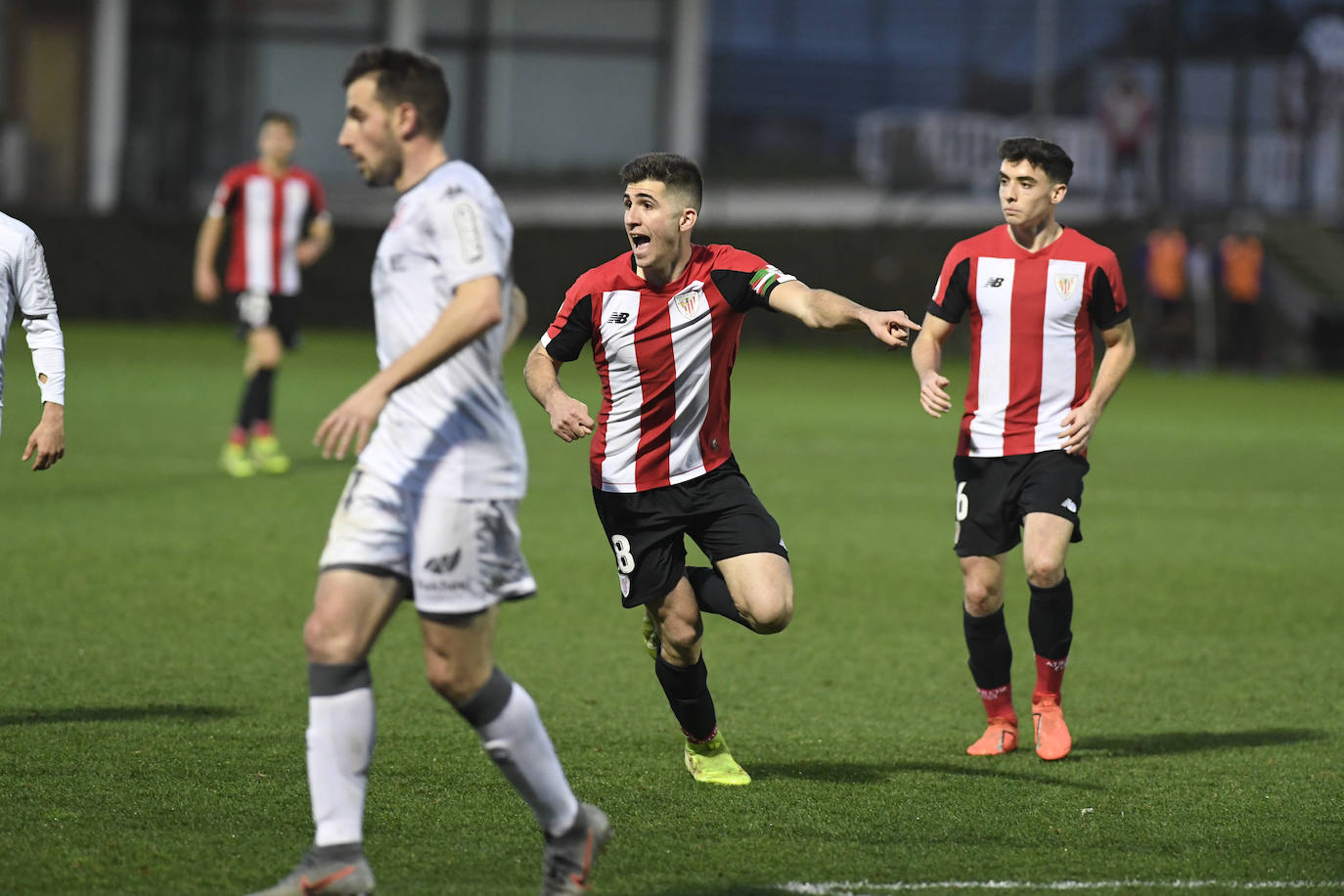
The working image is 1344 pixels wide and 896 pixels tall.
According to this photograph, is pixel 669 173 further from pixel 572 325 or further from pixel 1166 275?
pixel 1166 275

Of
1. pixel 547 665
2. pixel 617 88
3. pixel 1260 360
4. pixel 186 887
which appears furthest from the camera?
pixel 617 88

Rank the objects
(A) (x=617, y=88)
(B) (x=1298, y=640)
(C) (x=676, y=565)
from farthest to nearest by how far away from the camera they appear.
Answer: (A) (x=617, y=88), (B) (x=1298, y=640), (C) (x=676, y=565)

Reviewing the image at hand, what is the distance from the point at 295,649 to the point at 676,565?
8.13 ft

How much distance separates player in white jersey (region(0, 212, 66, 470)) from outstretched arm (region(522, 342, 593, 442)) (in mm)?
1397

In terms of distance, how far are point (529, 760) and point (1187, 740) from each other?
311cm

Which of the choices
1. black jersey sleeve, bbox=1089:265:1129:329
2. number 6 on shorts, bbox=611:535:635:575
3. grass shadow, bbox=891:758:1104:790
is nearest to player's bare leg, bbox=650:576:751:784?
number 6 on shorts, bbox=611:535:635:575

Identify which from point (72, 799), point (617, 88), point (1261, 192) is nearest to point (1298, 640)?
point (72, 799)

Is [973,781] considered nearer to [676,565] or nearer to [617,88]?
[676,565]

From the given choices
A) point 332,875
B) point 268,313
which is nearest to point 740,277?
point 332,875

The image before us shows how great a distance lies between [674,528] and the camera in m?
5.58

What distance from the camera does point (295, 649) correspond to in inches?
293

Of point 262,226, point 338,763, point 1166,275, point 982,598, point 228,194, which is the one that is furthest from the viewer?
point 1166,275

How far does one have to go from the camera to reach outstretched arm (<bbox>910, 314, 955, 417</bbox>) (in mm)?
5816

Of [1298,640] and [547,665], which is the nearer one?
[547,665]
